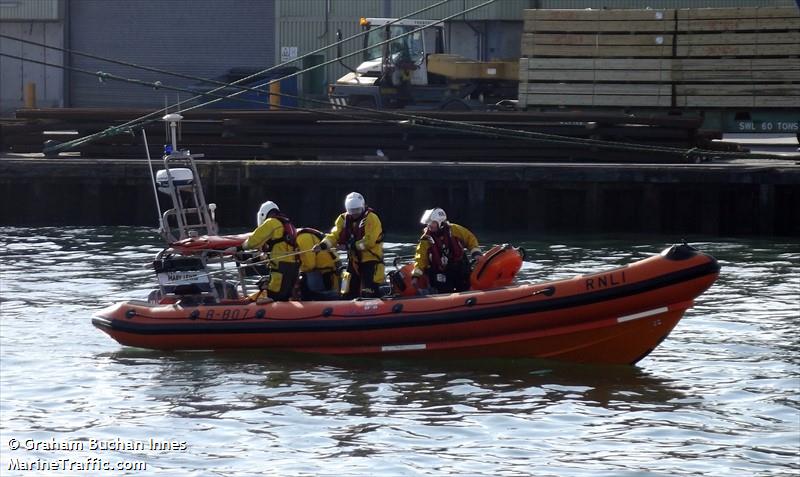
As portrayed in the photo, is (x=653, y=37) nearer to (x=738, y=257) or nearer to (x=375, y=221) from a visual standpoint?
(x=738, y=257)

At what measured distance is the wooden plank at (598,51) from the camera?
949 inches

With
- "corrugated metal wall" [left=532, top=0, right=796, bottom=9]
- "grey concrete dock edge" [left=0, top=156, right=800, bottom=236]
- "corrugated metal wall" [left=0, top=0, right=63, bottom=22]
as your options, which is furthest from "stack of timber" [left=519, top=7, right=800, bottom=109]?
"corrugated metal wall" [left=0, top=0, right=63, bottom=22]

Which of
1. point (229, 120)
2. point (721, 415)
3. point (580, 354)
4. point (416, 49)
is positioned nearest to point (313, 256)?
point (580, 354)

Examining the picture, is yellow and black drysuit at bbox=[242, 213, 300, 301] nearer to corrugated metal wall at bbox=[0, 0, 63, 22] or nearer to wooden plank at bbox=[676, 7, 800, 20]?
wooden plank at bbox=[676, 7, 800, 20]

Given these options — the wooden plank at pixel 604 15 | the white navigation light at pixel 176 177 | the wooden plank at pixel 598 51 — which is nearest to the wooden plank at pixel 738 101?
the wooden plank at pixel 598 51

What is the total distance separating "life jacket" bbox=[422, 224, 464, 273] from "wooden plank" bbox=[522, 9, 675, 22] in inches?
510

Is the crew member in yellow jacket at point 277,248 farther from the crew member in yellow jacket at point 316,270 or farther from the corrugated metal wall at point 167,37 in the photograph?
the corrugated metal wall at point 167,37

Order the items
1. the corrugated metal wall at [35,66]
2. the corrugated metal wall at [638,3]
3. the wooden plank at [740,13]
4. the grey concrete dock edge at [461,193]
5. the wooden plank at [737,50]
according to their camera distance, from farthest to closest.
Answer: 1. the corrugated metal wall at [35,66]
2. the corrugated metal wall at [638,3]
3. the wooden plank at [737,50]
4. the wooden plank at [740,13]
5. the grey concrete dock edge at [461,193]

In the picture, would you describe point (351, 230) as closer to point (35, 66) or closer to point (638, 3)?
point (638, 3)

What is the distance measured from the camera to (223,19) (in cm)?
3959

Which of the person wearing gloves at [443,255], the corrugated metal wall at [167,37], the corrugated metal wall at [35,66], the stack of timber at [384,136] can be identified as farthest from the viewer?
Answer: the corrugated metal wall at [35,66]

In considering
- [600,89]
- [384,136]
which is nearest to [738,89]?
[600,89]

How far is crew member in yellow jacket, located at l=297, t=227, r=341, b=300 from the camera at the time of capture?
12.7m

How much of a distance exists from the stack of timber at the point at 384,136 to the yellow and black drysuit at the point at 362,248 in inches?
377
